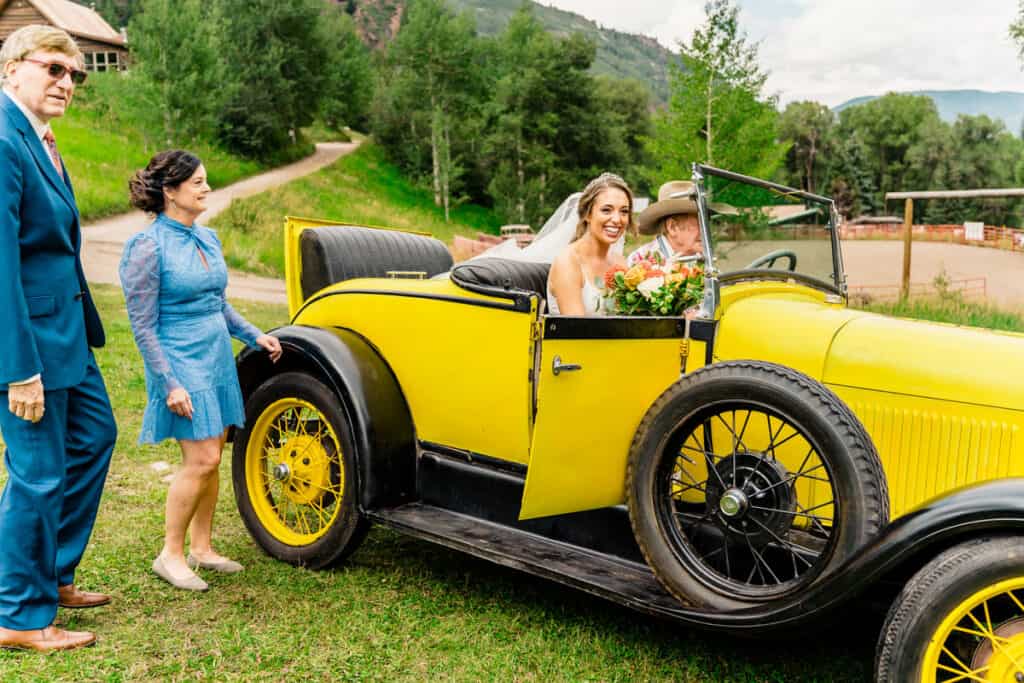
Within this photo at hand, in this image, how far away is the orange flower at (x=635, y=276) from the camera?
3.28 metres

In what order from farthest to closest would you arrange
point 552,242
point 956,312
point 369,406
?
point 956,312 < point 552,242 < point 369,406

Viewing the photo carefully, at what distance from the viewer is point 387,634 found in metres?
3.40

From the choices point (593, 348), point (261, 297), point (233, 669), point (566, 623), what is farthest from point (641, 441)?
point (261, 297)

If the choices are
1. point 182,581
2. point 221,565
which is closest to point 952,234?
point 221,565

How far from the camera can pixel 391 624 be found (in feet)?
11.4

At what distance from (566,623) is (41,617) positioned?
2.12 meters

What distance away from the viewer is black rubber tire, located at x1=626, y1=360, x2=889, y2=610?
2.46 m

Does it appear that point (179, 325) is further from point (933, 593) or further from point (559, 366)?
point (933, 593)

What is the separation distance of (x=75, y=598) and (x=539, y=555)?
6.69 ft

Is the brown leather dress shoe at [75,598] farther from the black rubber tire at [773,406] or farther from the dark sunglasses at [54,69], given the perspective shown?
the black rubber tire at [773,406]

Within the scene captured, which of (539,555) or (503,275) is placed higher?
(503,275)

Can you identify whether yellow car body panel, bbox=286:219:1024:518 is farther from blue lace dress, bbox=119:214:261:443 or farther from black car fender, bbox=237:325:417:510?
blue lace dress, bbox=119:214:261:443

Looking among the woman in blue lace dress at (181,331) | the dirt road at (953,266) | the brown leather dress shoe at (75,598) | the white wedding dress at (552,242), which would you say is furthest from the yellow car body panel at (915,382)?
the dirt road at (953,266)

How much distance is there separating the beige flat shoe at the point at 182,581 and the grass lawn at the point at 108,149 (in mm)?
18798
